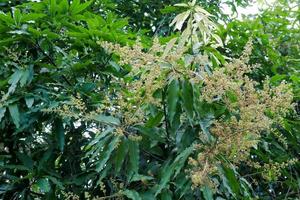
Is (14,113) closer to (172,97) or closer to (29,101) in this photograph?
(29,101)

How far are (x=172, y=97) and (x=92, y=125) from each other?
59cm

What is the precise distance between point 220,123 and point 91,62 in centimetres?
64

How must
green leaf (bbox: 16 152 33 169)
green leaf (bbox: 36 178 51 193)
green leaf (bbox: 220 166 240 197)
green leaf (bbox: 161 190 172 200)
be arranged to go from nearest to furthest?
green leaf (bbox: 220 166 240 197) → green leaf (bbox: 161 190 172 200) → green leaf (bbox: 36 178 51 193) → green leaf (bbox: 16 152 33 169)

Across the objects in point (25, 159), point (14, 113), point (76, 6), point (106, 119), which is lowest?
point (25, 159)

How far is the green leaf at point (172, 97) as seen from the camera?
1.49m

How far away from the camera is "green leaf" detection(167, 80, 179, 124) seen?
4.89 feet

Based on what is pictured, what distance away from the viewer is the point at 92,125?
1987 mm

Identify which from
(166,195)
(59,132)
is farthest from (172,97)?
(59,132)

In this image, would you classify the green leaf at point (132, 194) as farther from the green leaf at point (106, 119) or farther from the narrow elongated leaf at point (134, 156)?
the green leaf at point (106, 119)

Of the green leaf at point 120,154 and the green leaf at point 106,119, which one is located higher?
the green leaf at point 106,119

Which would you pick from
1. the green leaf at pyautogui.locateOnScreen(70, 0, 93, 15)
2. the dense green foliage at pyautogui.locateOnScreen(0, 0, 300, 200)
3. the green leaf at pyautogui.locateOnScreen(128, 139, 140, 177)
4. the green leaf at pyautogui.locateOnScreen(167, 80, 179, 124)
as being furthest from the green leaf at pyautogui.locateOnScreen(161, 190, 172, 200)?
the green leaf at pyautogui.locateOnScreen(70, 0, 93, 15)

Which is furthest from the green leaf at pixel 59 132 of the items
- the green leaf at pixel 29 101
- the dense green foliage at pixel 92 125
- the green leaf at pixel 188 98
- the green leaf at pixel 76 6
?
the green leaf at pixel 188 98

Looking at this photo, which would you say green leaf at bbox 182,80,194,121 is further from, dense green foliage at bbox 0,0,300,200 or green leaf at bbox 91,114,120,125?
green leaf at bbox 91,114,120,125

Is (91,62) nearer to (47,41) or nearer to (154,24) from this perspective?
(47,41)
